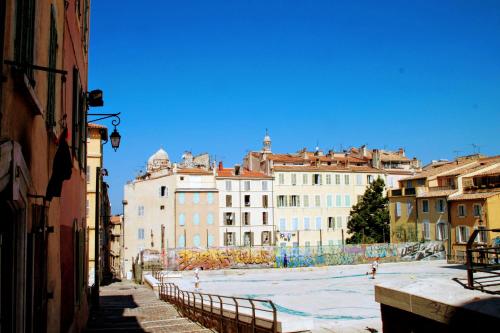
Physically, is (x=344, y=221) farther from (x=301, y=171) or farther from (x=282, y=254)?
(x=282, y=254)

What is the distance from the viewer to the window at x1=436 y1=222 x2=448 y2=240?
173ft

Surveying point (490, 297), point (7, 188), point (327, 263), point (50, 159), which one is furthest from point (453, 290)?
point (327, 263)

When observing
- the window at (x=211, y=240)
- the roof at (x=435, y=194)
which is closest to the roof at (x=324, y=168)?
the window at (x=211, y=240)

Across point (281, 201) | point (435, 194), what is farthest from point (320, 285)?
point (281, 201)

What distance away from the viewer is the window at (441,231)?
173ft

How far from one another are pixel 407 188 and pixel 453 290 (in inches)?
2199

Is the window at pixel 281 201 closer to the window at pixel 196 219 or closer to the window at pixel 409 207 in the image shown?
the window at pixel 196 219

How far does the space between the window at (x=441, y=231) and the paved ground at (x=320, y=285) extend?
122 inches

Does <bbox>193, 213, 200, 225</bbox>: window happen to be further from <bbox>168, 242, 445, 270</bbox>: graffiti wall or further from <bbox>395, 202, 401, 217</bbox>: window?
<bbox>395, 202, 401, 217</bbox>: window

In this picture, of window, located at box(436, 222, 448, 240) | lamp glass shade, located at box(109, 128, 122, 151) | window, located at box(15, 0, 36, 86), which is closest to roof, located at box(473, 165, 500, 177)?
window, located at box(436, 222, 448, 240)

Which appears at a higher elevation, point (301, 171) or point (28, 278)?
point (301, 171)

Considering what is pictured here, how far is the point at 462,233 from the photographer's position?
163ft

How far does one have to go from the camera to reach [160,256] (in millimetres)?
46531

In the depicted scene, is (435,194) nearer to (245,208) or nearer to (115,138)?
(245,208)
